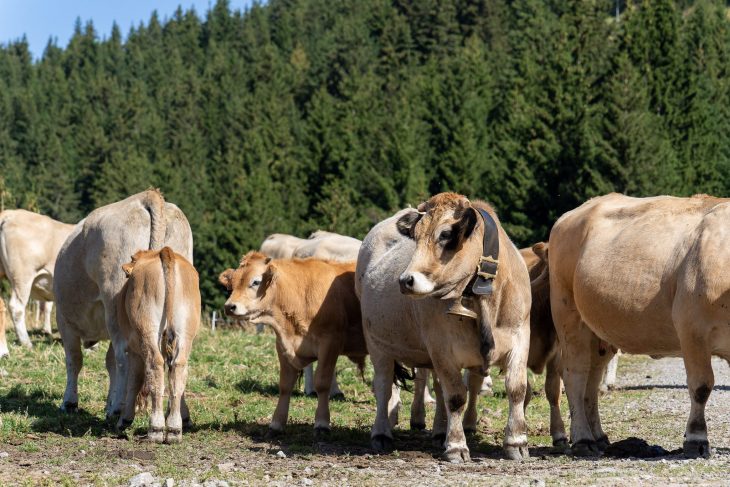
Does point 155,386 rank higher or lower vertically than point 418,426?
higher

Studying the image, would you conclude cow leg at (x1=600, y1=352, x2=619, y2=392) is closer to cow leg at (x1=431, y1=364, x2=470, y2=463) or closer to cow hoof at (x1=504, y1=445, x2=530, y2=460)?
cow hoof at (x1=504, y1=445, x2=530, y2=460)

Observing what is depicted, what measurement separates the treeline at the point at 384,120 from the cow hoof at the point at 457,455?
A: 116 feet

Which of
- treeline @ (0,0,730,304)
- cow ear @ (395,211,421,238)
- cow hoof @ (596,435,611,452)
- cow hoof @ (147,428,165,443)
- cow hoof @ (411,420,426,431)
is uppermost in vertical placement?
treeline @ (0,0,730,304)

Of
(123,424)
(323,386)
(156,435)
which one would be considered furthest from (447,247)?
(123,424)

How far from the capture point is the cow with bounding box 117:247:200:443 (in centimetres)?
1081

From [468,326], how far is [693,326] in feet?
6.33

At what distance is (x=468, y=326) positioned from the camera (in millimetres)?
9758

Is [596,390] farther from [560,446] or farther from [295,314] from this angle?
[295,314]

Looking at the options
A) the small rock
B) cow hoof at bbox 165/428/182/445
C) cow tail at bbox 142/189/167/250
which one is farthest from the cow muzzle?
cow tail at bbox 142/189/167/250

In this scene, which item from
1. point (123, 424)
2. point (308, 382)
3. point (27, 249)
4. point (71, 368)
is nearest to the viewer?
point (123, 424)

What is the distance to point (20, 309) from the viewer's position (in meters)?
22.0

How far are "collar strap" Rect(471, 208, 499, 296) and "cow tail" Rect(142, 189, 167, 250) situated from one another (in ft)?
14.9

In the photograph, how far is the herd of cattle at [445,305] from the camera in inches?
369

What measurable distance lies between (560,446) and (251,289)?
12.4 feet
